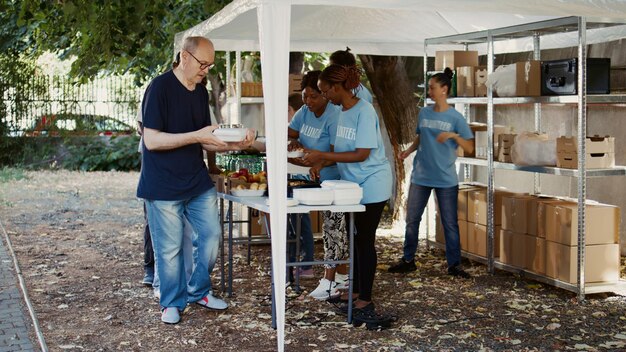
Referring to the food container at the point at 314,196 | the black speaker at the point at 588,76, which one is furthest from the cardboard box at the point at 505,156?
the food container at the point at 314,196

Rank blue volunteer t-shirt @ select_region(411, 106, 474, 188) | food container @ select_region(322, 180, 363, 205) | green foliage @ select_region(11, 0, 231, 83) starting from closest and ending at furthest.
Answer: food container @ select_region(322, 180, 363, 205)
blue volunteer t-shirt @ select_region(411, 106, 474, 188)
green foliage @ select_region(11, 0, 231, 83)

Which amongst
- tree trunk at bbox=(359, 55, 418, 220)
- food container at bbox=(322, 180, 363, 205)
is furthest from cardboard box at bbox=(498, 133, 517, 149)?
tree trunk at bbox=(359, 55, 418, 220)

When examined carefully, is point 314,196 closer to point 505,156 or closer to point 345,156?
point 345,156

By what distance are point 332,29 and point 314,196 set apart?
15.1 feet

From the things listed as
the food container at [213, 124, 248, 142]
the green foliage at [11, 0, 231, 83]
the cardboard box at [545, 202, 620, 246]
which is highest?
the green foliage at [11, 0, 231, 83]

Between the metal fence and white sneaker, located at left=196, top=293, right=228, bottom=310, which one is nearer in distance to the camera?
white sneaker, located at left=196, top=293, right=228, bottom=310

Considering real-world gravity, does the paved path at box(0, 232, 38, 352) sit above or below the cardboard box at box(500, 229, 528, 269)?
below

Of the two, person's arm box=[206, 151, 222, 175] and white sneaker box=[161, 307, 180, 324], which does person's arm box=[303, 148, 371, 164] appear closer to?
person's arm box=[206, 151, 222, 175]

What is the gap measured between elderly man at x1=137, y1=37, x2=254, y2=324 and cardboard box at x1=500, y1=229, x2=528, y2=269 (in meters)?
2.98

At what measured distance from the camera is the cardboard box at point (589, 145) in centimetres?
765

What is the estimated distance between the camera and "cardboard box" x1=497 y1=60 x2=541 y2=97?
8.16 metres

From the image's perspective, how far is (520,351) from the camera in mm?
6113

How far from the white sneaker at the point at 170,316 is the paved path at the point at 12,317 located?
0.96 metres

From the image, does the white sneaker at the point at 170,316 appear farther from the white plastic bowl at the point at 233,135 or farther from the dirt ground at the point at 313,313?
the white plastic bowl at the point at 233,135
